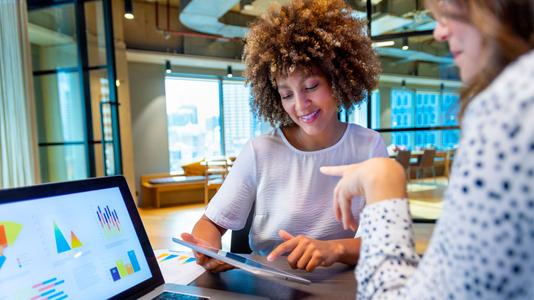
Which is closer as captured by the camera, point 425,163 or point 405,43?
point 405,43

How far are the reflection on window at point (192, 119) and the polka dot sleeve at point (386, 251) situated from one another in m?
6.37

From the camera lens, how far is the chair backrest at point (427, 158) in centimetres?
464

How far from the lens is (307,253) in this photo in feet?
2.46

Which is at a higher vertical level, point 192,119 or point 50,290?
point 192,119

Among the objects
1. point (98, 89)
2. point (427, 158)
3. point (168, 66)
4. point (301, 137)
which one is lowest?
point (427, 158)

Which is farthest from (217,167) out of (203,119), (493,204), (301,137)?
(493,204)

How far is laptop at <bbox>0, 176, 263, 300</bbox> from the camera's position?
51 centimetres

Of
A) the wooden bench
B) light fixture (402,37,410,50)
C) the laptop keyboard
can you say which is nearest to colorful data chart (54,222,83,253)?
the laptop keyboard

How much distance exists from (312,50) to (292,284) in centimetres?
63

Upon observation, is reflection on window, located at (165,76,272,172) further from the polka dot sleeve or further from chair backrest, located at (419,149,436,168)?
the polka dot sleeve

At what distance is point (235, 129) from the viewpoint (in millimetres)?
7184

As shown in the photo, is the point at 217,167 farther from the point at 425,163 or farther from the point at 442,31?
the point at 442,31

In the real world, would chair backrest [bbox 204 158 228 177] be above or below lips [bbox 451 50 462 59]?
below

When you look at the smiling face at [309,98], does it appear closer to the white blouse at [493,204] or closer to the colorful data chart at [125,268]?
the colorful data chart at [125,268]
